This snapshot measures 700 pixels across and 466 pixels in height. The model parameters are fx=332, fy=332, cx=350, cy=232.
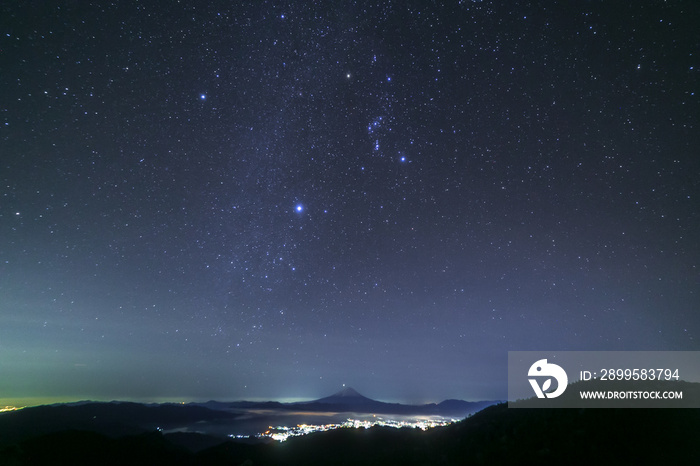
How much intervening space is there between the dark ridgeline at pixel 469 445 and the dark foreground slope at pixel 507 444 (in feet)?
0.15

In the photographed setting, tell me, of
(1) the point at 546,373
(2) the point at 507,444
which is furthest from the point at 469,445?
(1) the point at 546,373

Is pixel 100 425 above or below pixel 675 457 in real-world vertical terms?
below

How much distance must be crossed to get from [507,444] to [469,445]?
10.5 feet

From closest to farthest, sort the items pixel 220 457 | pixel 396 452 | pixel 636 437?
pixel 636 437
pixel 396 452
pixel 220 457

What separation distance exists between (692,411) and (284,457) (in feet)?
105

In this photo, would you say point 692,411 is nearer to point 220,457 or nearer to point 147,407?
point 220,457

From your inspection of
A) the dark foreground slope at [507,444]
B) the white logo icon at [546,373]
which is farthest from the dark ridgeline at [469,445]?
the white logo icon at [546,373]

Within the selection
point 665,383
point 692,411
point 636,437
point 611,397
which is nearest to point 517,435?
point 636,437

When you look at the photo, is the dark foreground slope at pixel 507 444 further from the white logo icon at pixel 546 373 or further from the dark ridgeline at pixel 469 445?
the white logo icon at pixel 546 373

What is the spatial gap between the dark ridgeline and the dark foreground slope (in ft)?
0.15

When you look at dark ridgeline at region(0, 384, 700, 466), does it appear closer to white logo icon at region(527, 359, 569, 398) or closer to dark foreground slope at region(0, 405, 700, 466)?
dark foreground slope at region(0, 405, 700, 466)

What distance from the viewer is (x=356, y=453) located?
2995 centimetres

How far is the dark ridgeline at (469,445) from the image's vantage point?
17.2 meters

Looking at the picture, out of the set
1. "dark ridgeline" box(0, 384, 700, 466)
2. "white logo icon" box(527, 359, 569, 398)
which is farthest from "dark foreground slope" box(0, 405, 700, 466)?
"white logo icon" box(527, 359, 569, 398)
